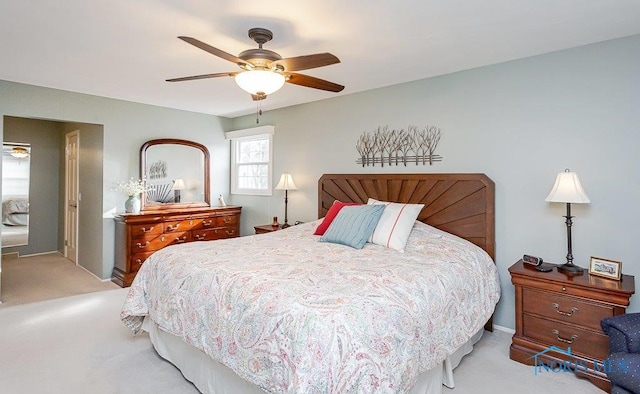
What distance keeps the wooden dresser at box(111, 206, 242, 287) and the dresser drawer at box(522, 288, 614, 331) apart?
413cm

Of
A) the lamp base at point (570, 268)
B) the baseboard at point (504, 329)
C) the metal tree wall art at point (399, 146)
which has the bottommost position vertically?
the baseboard at point (504, 329)

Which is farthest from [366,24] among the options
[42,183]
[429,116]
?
[42,183]

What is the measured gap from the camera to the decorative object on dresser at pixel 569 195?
8.04ft

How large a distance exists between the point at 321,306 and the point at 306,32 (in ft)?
6.21

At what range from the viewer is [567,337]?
7.85 feet

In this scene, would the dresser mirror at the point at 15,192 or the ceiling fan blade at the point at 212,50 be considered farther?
the dresser mirror at the point at 15,192

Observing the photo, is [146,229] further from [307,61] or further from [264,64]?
[307,61]

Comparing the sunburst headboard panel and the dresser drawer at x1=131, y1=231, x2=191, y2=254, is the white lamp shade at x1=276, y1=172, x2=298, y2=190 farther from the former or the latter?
the dresser drawer at x1=131, y1=231, x2=191, y2=254

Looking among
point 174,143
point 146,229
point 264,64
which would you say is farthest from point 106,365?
point 174,143

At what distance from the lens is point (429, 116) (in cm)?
349

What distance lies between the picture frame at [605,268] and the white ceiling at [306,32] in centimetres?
163

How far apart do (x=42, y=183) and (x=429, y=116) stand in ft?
21.5

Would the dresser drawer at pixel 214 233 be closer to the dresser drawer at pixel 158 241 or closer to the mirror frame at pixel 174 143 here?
the dresser drawer at pixel 158 241

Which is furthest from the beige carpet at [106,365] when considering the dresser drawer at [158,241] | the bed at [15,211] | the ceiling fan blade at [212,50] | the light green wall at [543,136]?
the bed at [15,211]
